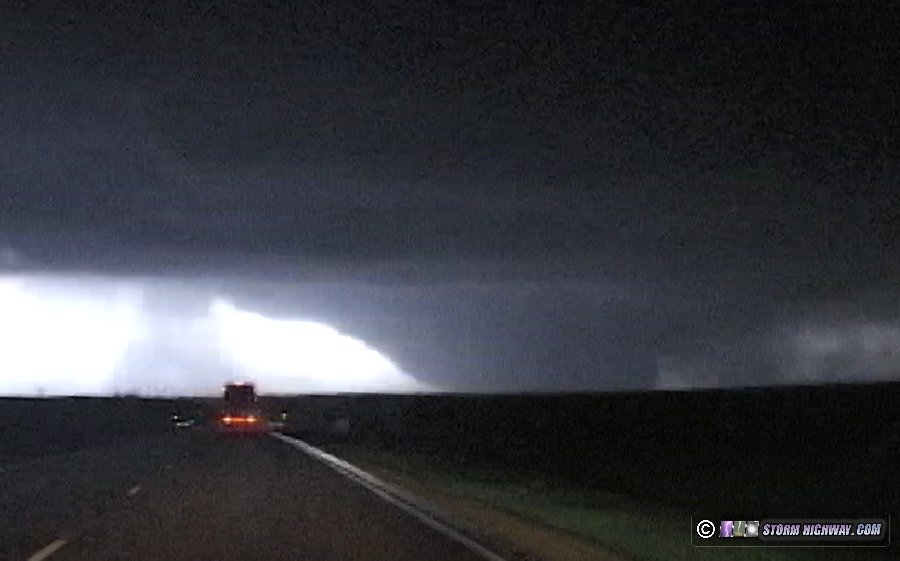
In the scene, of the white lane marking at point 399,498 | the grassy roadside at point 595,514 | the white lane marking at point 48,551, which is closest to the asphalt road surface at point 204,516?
the white lane marking at point 48,551

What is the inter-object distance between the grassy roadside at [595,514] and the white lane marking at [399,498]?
1078 mm

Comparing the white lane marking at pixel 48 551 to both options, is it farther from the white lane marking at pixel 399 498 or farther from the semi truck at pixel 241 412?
the semi truck at pixel 241 412

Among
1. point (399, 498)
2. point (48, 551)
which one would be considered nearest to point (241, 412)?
point (399, 498)

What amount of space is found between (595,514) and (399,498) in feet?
17.3

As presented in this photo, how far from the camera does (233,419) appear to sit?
76.0 m

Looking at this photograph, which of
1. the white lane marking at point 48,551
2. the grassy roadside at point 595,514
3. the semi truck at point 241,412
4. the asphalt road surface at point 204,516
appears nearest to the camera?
the white lane marking at point 48,551

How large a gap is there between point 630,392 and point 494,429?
70989mm

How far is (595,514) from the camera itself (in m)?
27.8

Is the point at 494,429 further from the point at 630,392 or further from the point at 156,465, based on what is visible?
the point at 630,392

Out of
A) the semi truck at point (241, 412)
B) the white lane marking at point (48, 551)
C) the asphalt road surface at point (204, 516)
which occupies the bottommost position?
the white lane marking at point (48, 551)

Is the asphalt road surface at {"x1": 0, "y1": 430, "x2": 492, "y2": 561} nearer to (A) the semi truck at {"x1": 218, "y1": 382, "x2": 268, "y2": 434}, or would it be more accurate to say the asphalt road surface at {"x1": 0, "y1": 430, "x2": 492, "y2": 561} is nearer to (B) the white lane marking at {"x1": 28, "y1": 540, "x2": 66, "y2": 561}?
(B) the white lane marking at {"x1": 28, "y1": 540, "x2": 66, "y2": 561}

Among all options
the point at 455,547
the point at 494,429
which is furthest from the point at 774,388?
the point at 455,547

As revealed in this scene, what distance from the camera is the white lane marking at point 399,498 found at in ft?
73.7

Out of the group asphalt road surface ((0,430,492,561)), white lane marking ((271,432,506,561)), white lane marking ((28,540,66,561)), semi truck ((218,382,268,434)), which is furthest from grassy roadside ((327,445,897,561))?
semi truck ((218,382,268,434))
